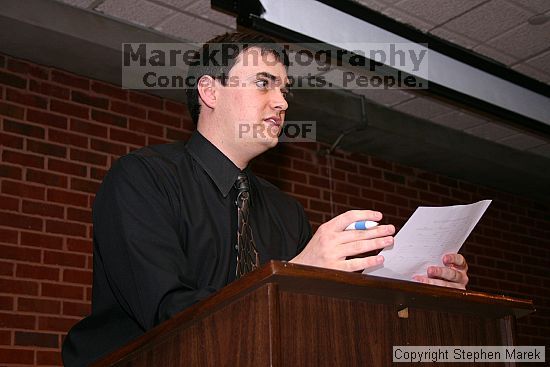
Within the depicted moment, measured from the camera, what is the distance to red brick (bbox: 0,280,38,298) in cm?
378

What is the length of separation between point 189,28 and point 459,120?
214cm

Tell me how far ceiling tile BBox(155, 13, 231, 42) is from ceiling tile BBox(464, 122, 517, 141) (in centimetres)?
215

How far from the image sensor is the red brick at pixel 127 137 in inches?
173

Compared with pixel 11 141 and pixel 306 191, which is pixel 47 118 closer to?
pixel 11 141

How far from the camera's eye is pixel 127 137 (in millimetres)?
4445

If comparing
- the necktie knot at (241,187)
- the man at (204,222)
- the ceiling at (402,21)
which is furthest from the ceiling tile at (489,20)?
the necktie knot at (241,187)

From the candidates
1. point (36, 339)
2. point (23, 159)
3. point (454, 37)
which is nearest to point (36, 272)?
point (36, 339)

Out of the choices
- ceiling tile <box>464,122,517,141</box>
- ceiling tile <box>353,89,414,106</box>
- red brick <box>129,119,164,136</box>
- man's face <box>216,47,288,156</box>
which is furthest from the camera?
ceiling tile <box>464,122,517,141</box>

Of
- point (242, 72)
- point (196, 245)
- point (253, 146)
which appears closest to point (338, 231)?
point (196, 245)

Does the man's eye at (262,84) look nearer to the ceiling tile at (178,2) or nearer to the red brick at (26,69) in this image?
the ceiling tile at (178,2)

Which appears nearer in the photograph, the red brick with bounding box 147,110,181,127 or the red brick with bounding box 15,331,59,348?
the red brick with bounding box 15,331,59,348

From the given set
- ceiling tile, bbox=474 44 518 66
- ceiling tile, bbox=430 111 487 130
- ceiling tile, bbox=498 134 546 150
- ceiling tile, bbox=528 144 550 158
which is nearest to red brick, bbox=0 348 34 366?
ceiling tile, bbox=474 44 518 66

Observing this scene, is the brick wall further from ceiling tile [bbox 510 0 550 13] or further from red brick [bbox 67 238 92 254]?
ceiling tile [bbox 510 0 550 13]

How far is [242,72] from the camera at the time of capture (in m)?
2.42
